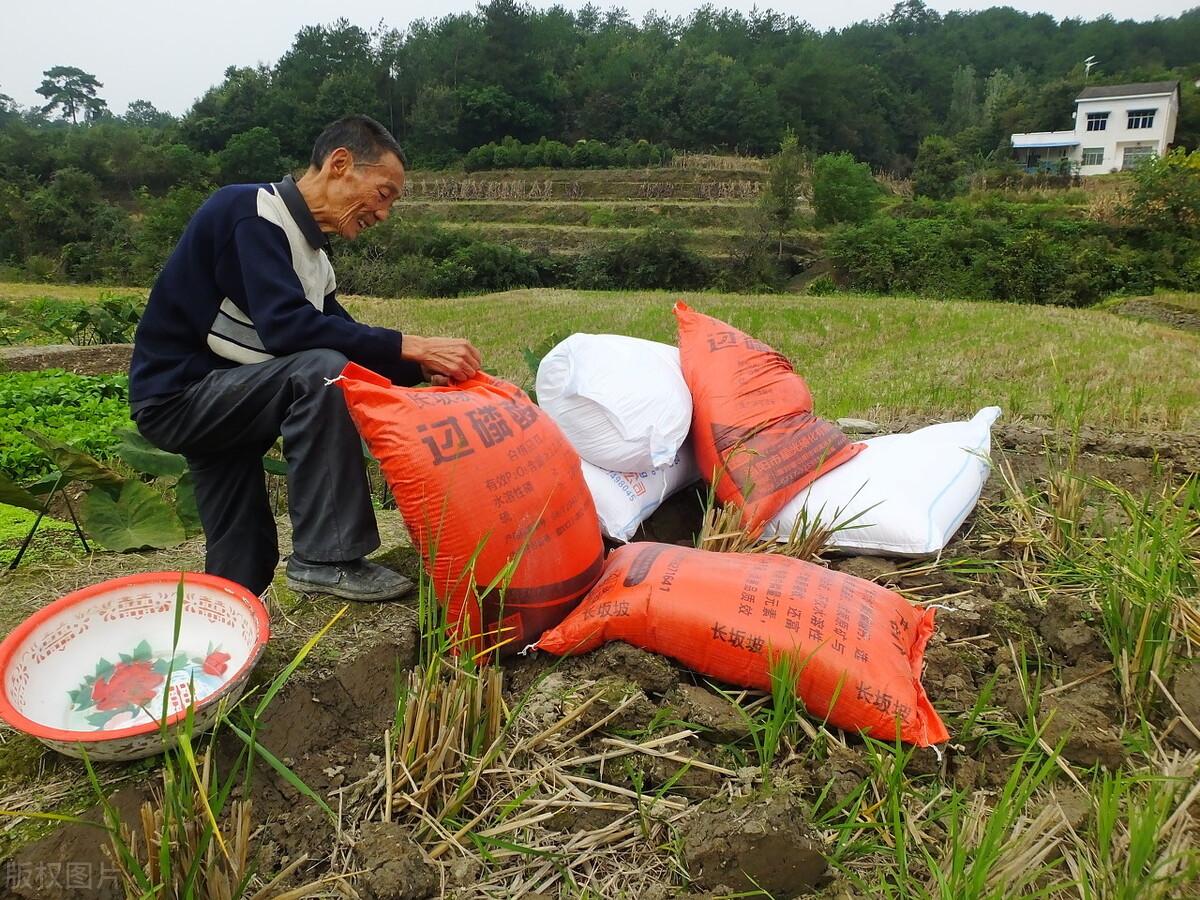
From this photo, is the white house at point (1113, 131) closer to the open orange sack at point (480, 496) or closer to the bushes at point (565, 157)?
the bushes at point (565, 157)

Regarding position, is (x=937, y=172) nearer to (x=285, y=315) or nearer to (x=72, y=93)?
(x=285, y=315)

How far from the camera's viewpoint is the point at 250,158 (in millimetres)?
37062

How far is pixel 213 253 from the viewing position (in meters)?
1.77

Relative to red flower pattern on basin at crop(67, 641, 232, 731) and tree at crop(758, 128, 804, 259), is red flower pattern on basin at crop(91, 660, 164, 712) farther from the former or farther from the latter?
tree at crop(758, 128, 804, 259)

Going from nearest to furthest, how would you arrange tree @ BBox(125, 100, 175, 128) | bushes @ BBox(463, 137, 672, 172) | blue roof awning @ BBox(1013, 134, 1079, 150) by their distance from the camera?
blue roof awning @ BBox(1013, 134, 1079, 150)
bushes @ BBox(463, 137, 672, 172)
tree @ BBox(125, 100, 175, 128)

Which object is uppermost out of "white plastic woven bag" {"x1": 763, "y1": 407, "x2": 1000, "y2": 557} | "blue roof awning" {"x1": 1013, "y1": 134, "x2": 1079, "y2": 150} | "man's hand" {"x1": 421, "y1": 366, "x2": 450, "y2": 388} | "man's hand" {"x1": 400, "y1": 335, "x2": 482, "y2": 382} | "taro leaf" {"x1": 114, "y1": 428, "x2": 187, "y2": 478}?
"blue roof awning" {"x1": 1013, "y1": 134, "x2": 1079, "y2": 150}

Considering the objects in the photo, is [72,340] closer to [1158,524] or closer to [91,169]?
[1158,524]

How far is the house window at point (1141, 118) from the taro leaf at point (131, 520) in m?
45.1

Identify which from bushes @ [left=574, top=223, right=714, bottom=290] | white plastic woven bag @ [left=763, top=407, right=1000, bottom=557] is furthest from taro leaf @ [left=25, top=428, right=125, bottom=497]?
bushes @ [left=574, top=223, right=714, bottom=290]

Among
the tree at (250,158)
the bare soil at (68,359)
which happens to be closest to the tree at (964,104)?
the tree at (250,158)

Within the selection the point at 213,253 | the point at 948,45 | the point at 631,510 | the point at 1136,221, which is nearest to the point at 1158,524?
the point at 631,510

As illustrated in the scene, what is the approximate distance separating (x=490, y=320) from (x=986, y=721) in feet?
30.5

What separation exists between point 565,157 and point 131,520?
124 feet

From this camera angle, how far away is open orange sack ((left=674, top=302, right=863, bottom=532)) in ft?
7.61
